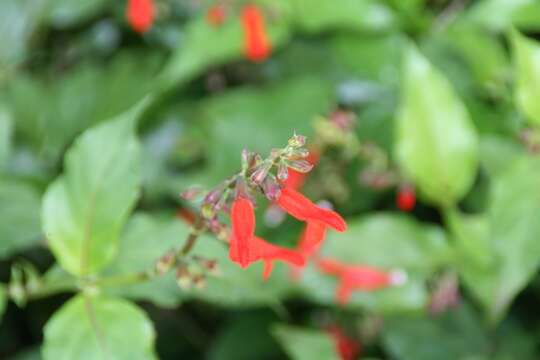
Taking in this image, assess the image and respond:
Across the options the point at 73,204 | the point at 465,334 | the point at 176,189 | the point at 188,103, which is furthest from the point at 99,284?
the point at 188,103

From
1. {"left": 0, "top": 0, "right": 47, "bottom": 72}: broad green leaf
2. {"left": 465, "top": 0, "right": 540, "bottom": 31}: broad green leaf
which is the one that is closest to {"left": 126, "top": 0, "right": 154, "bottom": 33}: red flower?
{"left": 0, "top": 0, "right": 47, "bottom": 72}: broad green leaf

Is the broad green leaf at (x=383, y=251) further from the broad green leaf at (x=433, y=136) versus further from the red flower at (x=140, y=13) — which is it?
the red flower at (x=140, y=13)

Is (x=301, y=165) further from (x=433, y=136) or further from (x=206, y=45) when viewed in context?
(x=206, y=45)

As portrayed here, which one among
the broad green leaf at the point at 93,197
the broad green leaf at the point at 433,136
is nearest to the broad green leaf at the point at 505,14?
the broad green leaf at the point at 433,136

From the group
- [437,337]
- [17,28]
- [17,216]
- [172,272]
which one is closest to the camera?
[172,272]

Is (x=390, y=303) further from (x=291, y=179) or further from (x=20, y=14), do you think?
(x=20, y=14)

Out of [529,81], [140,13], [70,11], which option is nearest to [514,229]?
[529,81]
